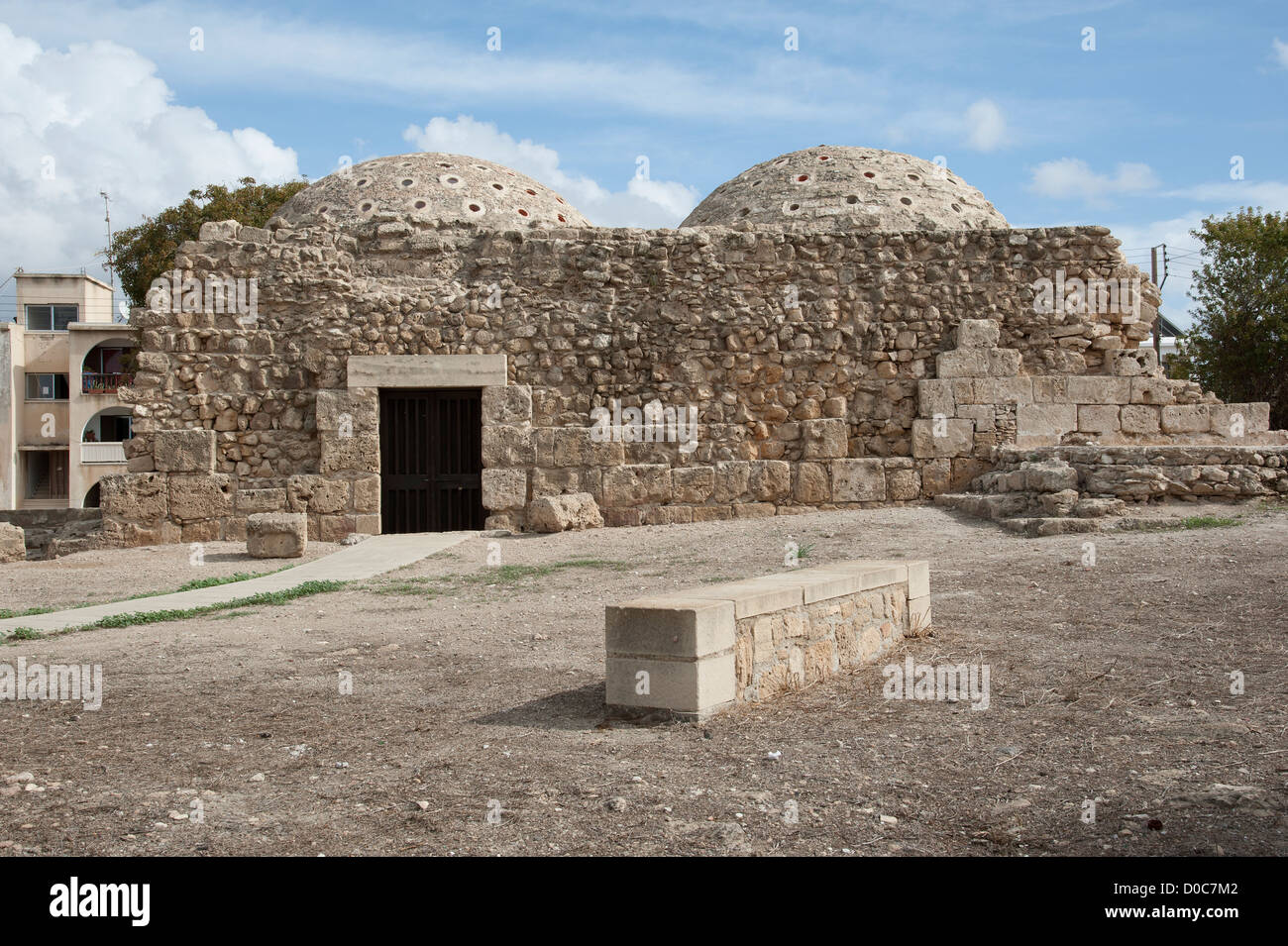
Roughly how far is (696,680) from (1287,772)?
2.15 meters

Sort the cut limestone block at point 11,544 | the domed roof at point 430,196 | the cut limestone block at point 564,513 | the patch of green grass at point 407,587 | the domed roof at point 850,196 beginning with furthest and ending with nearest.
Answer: the domed roof at point 850,196, the domed roof at point 430,196, the cut limestone block at point 564,513, the cut limestone block at point 11,544, the patch of green grass at point 407,587

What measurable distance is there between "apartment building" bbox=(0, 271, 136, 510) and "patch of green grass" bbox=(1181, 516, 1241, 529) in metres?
29.6

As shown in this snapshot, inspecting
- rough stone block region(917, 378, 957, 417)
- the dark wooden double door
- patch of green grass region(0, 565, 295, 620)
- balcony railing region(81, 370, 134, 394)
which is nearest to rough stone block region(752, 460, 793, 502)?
rough stone block region(917, 378, 957, 417)

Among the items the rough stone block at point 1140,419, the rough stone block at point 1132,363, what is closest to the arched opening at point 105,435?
the rough stone block at point 1132,363

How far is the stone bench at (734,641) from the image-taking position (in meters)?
4.51

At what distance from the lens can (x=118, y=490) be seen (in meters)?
12.1

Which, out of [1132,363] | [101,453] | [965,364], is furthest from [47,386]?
[1132,363]

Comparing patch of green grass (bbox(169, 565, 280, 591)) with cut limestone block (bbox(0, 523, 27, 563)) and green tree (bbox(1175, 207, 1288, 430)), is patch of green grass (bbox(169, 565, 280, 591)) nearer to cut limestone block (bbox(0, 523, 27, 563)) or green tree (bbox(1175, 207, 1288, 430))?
cut limestone block (bbox(0, 523, 27, 563))

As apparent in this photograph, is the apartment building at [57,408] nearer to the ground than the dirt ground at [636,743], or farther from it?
farther from it

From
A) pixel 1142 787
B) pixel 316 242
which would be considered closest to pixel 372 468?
pixel 316 242

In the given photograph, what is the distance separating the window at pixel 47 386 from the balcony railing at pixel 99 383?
0.68m

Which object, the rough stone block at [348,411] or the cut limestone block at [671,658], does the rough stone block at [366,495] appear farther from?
the cut limestone block at [671,658]

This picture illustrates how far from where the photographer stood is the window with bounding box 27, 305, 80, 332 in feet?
113

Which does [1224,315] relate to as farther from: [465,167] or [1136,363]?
[465,167]
